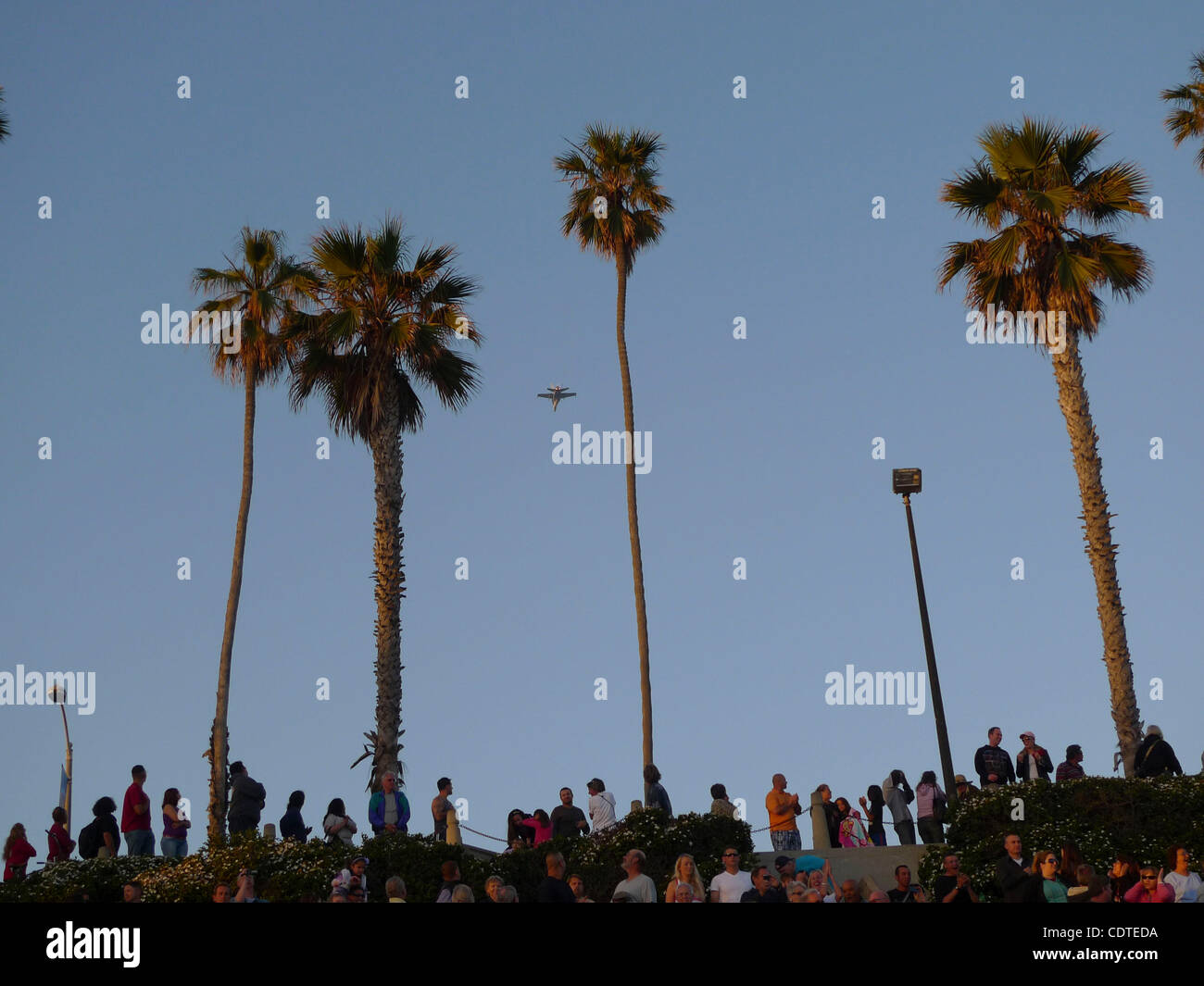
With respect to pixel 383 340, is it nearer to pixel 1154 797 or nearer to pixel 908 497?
pixel 908 497

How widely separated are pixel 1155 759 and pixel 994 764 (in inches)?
97.6

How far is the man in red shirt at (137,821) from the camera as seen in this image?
24172 millimetres

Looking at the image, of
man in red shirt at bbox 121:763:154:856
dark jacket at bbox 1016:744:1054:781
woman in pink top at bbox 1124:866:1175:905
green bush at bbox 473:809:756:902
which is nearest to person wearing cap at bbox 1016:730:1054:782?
dark jacket at bbox 1016:744:1054:781

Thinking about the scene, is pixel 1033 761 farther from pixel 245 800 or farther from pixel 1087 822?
pixel 245 800

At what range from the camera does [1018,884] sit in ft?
49.8

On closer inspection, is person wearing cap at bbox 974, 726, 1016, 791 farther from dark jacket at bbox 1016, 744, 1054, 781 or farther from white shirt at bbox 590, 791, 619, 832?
white shirt at bbox 590, 791, 619, 832

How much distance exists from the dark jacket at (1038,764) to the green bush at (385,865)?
4762 mm

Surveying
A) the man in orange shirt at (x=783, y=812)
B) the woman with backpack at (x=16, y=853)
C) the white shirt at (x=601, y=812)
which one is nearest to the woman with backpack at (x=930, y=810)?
the man in orange shirt at (x=783, y=812)

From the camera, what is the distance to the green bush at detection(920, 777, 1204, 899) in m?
22.7

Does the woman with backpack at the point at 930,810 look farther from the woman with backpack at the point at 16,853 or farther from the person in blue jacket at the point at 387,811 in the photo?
the woman with backpack at the point at 16,853
